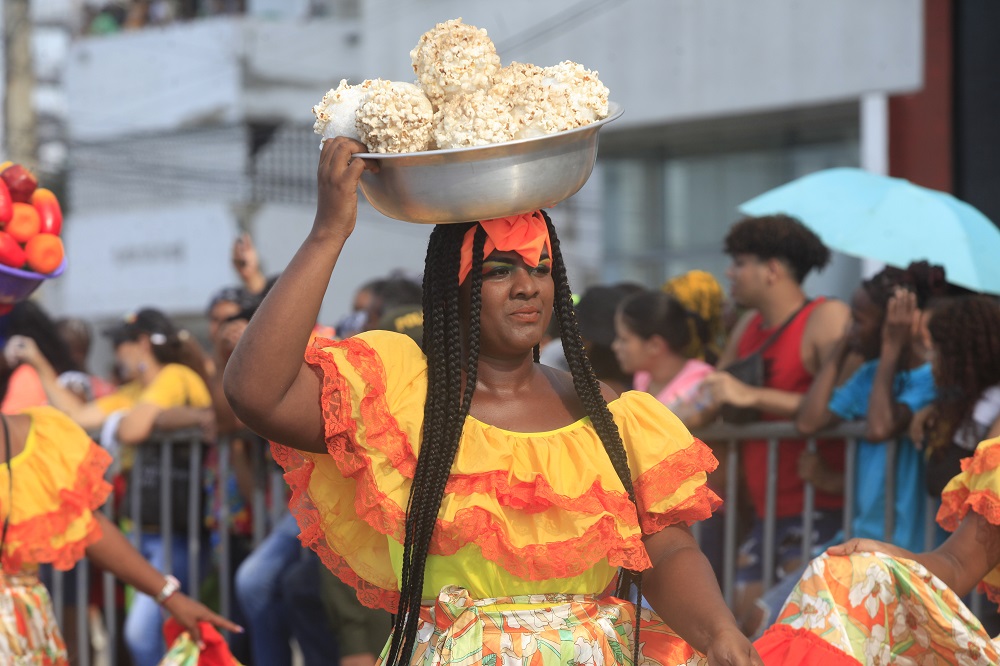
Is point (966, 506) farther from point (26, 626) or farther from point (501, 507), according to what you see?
point (26, 626)

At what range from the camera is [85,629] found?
22.9 ft

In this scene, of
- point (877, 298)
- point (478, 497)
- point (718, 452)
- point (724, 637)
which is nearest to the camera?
point (724, 637)

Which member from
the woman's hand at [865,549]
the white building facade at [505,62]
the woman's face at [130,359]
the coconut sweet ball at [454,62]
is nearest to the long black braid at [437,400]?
the coconut sweet ball at [454,62]

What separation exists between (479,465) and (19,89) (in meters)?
21.8

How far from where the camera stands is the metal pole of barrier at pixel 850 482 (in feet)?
17.4

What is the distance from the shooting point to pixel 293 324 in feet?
9.39

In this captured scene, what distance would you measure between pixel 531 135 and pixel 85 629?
5.01 metres

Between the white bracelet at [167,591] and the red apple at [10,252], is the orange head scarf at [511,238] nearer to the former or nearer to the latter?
the red apple at [10,252]

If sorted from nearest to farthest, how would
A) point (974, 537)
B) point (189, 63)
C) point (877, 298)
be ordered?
1. point (974, 537)
2. point (877, 298)
3. point (189, 63)

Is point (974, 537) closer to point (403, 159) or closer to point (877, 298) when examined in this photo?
point (877, 298)

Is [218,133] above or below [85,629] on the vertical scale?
above

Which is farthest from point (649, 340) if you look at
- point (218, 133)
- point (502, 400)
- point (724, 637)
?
point (218, 133)

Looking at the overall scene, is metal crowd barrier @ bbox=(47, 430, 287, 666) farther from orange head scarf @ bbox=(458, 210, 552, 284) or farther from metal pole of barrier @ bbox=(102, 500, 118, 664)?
orange head scarf @ bbox=(458, 210, 552, 284)

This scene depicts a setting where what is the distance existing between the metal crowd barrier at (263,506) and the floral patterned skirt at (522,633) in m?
2.24
